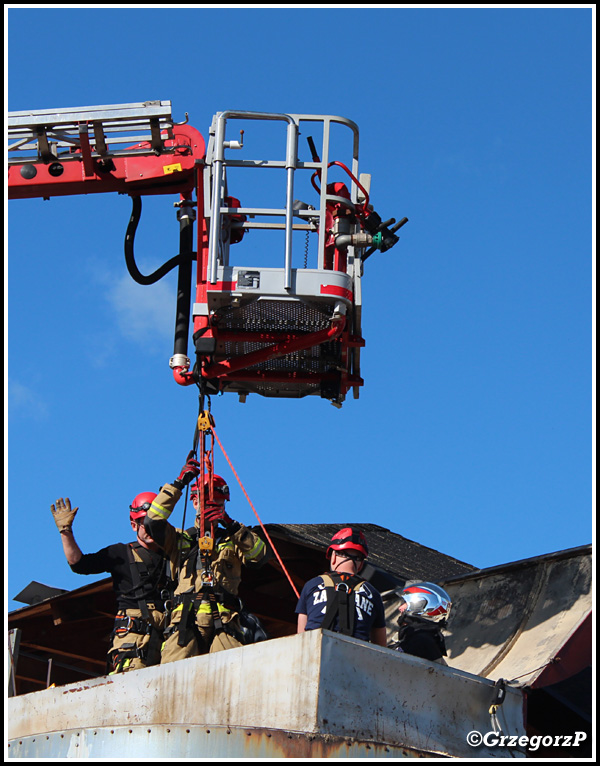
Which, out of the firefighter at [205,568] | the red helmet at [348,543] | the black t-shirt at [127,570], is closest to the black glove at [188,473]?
the firefighter at [205,568]

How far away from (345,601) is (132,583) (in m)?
3.30

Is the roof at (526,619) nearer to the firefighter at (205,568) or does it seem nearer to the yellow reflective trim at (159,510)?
the firefighter at (205,568)

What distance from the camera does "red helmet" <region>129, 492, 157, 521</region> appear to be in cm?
1024

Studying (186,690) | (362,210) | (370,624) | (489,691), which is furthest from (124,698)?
(362,210)

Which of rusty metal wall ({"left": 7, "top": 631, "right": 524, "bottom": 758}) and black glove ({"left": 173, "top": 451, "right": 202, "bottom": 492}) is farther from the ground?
black glove ({"left": 173, "top": 451, "right": 202, "bottom": 492})

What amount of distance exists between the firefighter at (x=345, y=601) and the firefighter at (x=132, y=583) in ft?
9.00

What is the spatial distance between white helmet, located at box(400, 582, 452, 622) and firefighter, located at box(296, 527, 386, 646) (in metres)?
0.44

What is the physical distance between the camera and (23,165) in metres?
11.7

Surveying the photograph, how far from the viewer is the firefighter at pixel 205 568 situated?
30.2ft

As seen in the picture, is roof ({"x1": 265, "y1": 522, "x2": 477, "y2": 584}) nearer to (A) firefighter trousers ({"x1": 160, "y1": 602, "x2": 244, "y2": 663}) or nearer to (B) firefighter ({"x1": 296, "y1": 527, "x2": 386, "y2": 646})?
(A) firefighter trousers ({"x1": 160, "y1": 602, "x2": 244, "y2": 663})

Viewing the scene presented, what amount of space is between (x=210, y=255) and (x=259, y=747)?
14.9 feet

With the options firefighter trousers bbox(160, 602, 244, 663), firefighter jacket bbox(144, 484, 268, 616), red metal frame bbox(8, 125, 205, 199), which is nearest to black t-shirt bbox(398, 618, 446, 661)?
firefighter trousers bbox(160, 602, 244, 663)

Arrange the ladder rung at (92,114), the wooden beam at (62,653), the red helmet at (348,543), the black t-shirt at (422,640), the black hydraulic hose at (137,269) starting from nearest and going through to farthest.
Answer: the red helmet at (348,543), the black t-shirt at (422,640), the ladder rung at (92,114), the black hydraulic hose at (137,269), the wooden beam at (62,653)

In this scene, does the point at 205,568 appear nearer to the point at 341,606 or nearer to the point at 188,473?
the point at 188,473
